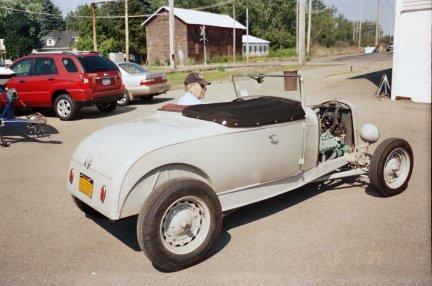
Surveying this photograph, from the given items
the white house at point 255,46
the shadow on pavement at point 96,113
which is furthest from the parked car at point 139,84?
the white house at point 255,46

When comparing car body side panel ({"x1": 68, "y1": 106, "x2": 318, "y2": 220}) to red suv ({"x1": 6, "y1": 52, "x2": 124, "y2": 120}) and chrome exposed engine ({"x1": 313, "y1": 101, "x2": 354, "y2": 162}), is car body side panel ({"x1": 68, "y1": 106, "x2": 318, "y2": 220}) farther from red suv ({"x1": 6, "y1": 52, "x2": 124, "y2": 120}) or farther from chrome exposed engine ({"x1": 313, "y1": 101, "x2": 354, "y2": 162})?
red suv ({"x1": 6, "y1": 52, "x2": 124, "y2": 120})

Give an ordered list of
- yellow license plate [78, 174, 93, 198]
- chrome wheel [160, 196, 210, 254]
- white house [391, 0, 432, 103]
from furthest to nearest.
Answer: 1. white house [391, 0, 432, 103]
2. yellow license plate [78, 174, 93, 198]
3. chrome wheel [160, 196, 210, 254]

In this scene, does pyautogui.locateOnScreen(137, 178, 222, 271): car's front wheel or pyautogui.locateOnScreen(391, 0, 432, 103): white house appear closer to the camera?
pyautogui.locateOnScreen(137, 178, 222, 271): car's front wheel

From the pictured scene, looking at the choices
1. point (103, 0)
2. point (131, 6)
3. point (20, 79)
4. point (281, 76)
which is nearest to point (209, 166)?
point (281, 76)

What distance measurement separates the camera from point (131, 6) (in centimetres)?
6481

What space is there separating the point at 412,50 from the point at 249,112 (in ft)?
35.8

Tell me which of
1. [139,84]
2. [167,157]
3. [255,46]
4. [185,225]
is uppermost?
[255,46]

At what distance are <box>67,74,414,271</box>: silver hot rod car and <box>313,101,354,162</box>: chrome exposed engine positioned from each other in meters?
0.25

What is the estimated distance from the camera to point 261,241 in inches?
168

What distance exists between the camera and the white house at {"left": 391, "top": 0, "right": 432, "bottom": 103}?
1286 cm

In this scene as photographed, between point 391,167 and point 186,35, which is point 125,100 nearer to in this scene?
point 391,167

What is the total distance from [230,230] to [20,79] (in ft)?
34.0

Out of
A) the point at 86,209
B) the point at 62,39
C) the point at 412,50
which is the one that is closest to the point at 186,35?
the point at 412,50

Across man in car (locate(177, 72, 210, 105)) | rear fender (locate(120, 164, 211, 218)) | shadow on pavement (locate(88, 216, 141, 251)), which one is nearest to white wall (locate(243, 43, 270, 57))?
man in car (locate(177, 72, 210, 105))
